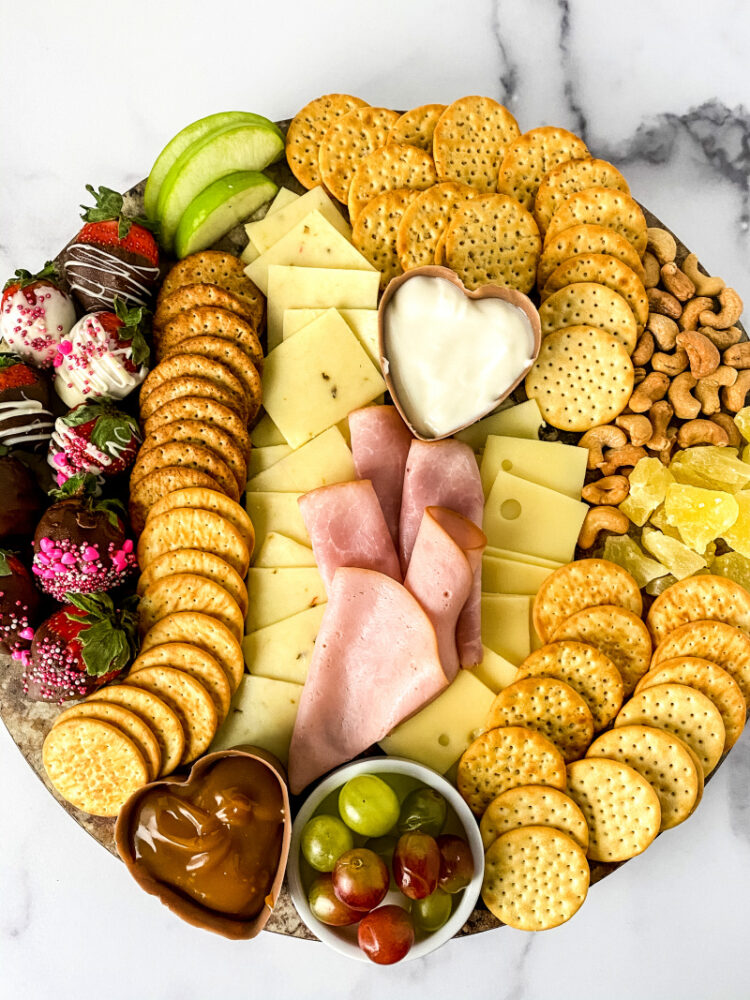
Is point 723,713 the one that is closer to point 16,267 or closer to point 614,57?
point 614,57

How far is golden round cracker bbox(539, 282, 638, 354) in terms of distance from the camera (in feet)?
5.95

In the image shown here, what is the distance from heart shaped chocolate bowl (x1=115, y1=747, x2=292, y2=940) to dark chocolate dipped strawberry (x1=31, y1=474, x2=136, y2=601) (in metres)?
0.41

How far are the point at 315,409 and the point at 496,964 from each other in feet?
4.45

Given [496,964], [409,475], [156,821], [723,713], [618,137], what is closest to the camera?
[156,821]

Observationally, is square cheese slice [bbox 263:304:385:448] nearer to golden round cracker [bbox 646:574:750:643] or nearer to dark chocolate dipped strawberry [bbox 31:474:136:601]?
dark chocolate dipped strawberry [bbox 31:474:136:601]

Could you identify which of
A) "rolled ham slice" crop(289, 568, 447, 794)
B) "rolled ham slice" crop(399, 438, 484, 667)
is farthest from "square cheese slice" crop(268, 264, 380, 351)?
"rolled ham slice" crop(289, 568, 447, 794)

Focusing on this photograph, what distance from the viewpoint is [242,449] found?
5.92 ft

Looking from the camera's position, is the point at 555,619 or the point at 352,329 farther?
the point at 352,329

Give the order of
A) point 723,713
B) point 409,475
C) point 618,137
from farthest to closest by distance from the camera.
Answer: point 618,137
point 409,475
point 723,713

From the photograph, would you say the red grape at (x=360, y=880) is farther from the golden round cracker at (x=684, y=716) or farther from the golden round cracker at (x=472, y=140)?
the golden round cracker at (x=472, y=140)

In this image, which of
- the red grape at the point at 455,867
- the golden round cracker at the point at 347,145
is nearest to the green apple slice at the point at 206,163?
the golden round cracker at the point at 347,145

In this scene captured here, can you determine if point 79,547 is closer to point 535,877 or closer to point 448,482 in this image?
point 448,482

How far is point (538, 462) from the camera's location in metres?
1.84

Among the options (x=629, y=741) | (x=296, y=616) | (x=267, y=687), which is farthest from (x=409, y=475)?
(x=629, y=741)
